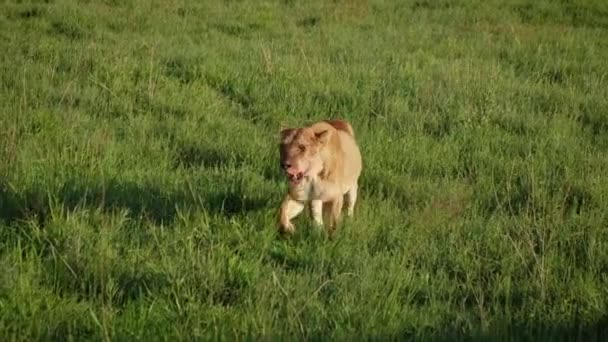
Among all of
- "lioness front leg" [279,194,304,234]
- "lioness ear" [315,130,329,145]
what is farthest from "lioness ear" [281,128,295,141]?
"lioness front leg" [279,194,304,234]

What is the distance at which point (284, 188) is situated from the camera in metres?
5.77

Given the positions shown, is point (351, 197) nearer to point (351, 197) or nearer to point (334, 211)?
point (351, 197)

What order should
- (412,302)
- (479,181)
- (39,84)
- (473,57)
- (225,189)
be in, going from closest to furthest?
(412,302), (225,189), (479,181), (39,84), (473,57)

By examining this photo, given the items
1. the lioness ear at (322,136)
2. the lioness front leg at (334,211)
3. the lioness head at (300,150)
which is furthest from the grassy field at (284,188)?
the lioness ear at (322,136)

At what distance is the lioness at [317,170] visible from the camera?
452cm

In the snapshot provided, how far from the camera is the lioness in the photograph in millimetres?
4516

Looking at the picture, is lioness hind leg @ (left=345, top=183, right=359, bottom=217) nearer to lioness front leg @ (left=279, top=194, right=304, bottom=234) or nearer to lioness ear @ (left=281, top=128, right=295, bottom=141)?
lioness front leg @ (left=279, top=194, right=304, bottom=234)

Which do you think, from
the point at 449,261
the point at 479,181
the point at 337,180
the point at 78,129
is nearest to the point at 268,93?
the point at 78,129

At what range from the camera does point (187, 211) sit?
4926mm

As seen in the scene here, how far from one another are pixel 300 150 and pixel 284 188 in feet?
4.24

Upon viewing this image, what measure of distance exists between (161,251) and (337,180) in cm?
128

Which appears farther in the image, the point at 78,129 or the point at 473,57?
the point at 473,57

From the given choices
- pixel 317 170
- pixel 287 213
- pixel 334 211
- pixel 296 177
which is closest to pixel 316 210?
pixel 334 211

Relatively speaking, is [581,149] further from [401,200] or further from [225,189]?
[225,189]
